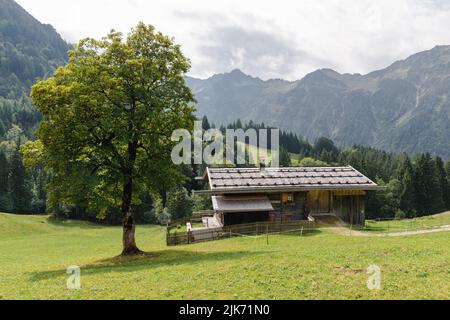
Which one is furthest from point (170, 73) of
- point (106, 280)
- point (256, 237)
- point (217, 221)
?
point (217, 221)

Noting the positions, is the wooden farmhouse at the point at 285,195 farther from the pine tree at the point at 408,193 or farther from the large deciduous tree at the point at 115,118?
the pine tree at the point at 408,193

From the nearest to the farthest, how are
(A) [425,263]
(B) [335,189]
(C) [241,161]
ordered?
(A) [425,263]
(B) [335,189]
(C) [241,161]

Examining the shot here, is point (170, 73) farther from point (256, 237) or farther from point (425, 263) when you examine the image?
point (425, 263)

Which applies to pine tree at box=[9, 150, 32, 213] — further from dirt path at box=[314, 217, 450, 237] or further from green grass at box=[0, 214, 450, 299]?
dirt path at box=[314, 217, 450, 237]

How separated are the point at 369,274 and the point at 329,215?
103 ft

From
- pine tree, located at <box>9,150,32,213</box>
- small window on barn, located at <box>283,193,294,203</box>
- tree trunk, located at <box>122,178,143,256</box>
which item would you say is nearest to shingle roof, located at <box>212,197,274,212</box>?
small window on barn, located at <box>283,193,294,203</box>

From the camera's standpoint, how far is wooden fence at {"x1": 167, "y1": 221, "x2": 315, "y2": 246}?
39594mm

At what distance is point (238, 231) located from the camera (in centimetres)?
4134

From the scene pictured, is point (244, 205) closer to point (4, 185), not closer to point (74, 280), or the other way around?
point (74, 280)

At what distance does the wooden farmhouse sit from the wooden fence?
244cm

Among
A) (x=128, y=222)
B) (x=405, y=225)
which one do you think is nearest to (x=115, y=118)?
(x=128, y=222)

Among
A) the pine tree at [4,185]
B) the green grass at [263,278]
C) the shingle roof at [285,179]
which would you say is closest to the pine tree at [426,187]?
the shingle roof at [285,179]

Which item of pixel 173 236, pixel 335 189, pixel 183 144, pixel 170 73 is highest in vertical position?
pixel 170 73

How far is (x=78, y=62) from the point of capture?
28078 millimetres
